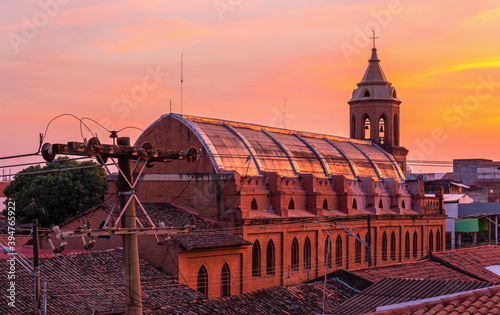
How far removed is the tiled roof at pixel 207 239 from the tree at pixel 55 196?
23402 mm

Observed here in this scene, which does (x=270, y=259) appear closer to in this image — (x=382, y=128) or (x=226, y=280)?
(x=226, y=280)

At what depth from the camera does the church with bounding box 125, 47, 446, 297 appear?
43.5m

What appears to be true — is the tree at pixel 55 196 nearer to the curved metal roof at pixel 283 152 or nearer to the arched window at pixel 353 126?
the curved metal roof at pixel 283 152

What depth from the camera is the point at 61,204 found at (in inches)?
2475

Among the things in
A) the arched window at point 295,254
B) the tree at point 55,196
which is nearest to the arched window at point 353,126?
the tree at point 55,196

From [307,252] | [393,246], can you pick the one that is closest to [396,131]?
[393,246]

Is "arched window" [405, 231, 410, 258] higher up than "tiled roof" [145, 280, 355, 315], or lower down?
lower down

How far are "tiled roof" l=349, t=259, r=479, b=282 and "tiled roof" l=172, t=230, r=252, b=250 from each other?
6.88 m

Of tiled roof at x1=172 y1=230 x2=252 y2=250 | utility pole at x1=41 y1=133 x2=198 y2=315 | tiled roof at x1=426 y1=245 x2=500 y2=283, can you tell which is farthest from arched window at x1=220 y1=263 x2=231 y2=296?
utility pole at x1=41 y1=133 x2=198 y2=315

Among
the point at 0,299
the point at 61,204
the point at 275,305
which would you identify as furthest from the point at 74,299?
the point at 61,204

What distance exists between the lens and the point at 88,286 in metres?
32.8

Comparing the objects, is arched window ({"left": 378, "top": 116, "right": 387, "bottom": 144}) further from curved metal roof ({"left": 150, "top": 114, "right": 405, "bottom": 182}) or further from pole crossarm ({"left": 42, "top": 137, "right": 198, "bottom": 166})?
pole crossarm ({"left": 42, "top": 137, "right": 198, "bottom": 166})

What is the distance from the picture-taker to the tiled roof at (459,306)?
18.2 metres

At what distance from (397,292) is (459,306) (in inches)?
465
